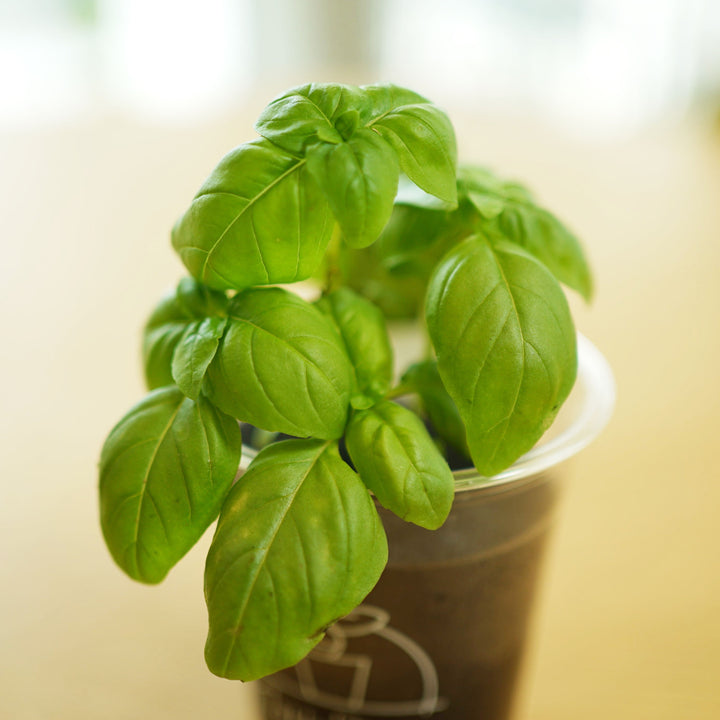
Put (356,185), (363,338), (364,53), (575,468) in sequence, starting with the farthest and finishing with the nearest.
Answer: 1. (364,53)
2. (575,468)
3. (363,338)
4. (356,185)

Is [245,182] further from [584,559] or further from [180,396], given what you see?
[584,559]

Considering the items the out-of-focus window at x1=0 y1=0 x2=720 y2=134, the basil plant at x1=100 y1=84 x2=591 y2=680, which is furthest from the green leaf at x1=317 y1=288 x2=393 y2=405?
the out-of-focus window at x1=0 y1=0 x2=720 y2=134

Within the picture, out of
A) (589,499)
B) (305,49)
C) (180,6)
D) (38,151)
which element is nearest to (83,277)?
(38,151)

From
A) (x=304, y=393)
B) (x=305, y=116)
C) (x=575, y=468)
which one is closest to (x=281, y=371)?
(x=304, y=393)

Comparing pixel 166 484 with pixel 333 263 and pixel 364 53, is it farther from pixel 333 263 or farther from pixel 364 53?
pixel 364 53

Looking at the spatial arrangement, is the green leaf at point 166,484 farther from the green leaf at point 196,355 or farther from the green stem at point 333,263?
the green stem at point 333,263

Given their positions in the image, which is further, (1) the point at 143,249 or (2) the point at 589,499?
(1) the point at 143,249
